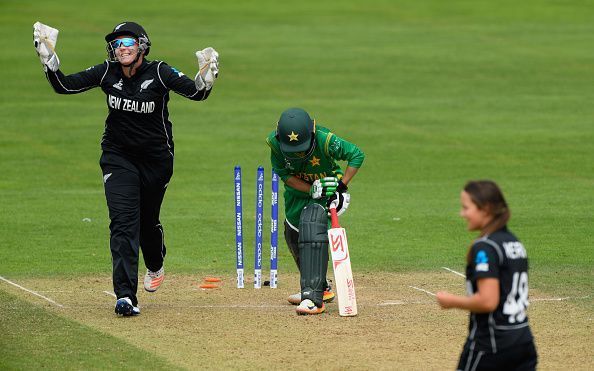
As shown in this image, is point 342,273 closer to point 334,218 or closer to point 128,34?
point 334,218

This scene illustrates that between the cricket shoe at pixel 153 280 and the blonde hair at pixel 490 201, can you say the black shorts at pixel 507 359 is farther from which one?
the cricket shoe at pixel 153 280

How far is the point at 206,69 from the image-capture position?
9711 mm

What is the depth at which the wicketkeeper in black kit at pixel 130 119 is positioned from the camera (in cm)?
980

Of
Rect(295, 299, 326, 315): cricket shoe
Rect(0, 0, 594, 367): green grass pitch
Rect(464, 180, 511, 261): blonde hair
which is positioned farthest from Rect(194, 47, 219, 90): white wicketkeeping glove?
Rect(464, 180, 511, 261): blonde hair

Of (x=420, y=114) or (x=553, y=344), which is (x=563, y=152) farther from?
(x=553, y=344)

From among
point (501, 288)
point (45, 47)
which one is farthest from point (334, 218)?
point (501, 288)

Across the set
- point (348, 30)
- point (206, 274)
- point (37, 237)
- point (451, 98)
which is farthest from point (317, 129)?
point (348, 30)

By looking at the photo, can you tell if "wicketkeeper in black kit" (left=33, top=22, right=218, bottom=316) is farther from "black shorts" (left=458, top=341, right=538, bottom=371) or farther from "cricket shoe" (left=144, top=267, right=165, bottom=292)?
"black shorts" (left=458, top=341, right=538, bottom=371)

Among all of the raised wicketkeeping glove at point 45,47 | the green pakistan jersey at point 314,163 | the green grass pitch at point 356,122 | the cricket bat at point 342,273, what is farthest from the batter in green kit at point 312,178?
the green grass pitch at point 356,122

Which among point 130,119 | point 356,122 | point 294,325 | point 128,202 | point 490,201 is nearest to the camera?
point 490,201

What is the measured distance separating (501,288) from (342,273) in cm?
378

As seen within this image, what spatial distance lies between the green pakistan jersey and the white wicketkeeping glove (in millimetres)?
759

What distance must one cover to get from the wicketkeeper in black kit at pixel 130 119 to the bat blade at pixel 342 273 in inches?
59.1

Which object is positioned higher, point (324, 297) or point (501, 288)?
point (501, 288)
